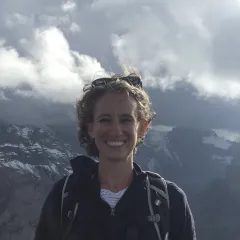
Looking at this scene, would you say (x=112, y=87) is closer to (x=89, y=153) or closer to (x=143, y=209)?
(x=89, y=153)

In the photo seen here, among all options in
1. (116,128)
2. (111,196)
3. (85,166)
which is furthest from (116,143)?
(111,196)

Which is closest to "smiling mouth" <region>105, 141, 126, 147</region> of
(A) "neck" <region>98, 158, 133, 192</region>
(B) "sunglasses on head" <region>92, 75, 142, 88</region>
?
(A) "neck" <region>98, 158, 133, 192</region>

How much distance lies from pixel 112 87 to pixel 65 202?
7.47 feet

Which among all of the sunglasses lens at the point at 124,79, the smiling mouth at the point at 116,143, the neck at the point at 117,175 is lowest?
the neck at the point at 117,175

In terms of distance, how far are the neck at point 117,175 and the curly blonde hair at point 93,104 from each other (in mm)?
843

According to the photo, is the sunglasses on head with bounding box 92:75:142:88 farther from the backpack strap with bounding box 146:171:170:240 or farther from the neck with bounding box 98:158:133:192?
the backpack strap with bounding box 146:171:170:240

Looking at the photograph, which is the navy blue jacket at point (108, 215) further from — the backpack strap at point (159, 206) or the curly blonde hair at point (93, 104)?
the curly blonde hair at point (93, 104)

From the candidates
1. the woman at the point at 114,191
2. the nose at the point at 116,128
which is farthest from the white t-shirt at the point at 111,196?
the nose at the point at 116,128

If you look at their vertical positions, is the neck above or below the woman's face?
below

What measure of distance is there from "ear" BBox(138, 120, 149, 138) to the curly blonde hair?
A: 0.07 metres

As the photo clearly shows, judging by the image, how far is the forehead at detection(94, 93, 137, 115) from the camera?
8.05 metres

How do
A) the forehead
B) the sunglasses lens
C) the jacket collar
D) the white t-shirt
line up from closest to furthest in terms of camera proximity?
the white t-shirt → the forehead → the jacket collar → the sunglasses lens

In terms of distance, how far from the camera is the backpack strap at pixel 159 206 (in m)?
7.50

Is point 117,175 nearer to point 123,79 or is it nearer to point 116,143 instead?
point 116,143
